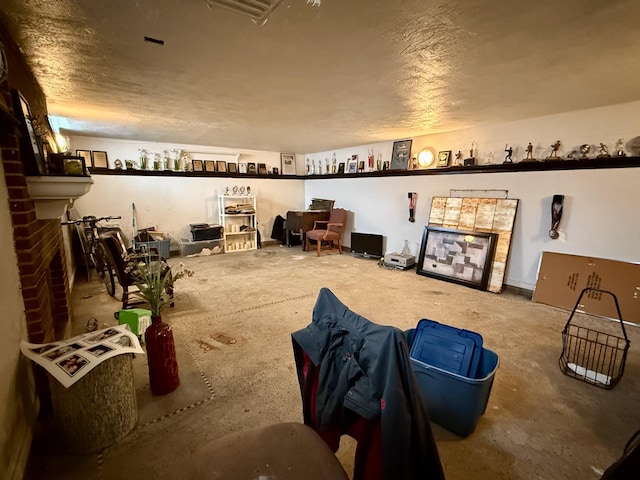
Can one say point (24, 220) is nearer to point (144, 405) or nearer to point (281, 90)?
point (144, 405)

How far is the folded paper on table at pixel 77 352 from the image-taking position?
1.32m

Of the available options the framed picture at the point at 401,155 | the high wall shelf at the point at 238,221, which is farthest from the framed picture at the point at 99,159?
the framed picture at the point at 401,155

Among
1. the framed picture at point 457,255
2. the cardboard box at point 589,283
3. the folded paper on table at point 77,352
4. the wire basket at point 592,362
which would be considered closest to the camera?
the folded paper on table at point 77,352

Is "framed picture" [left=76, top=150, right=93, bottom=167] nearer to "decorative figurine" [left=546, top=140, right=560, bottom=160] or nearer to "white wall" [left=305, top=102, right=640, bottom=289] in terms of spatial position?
"white wall" [left=305, top=102, right=640, bottom=289]

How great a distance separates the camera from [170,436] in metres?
1.56

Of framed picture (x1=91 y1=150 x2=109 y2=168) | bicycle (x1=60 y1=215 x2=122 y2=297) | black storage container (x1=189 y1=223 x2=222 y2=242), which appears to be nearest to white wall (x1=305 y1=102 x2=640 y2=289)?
black storage container (x1=189 y1=223 x2=222 y2=242)

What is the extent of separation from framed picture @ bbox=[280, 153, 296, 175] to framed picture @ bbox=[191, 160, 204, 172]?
1.89 metres

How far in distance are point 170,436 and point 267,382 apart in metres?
0.64

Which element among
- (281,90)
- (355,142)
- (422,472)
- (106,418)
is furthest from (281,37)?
(355,142)

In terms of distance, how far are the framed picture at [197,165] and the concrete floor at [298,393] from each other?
10.2ft

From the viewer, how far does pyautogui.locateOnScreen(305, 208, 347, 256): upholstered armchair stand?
5824 mm

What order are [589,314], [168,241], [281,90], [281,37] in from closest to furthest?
[281,37]
[281,90]
[589,314]
[168,241]

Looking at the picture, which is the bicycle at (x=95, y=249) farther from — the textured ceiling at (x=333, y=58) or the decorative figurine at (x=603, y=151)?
the decorative figurine at (x=603, y=151)

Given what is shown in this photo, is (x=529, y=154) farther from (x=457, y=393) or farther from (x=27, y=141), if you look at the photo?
(x=27, y=141)
